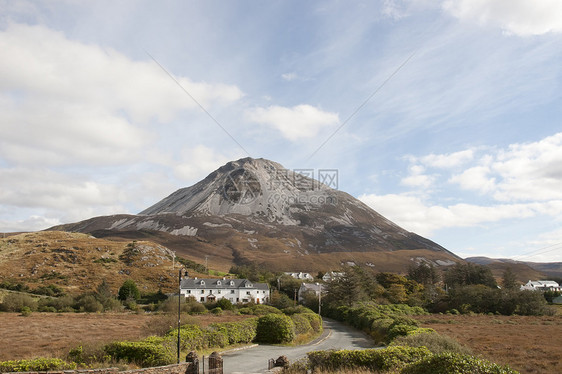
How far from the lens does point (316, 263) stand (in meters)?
183

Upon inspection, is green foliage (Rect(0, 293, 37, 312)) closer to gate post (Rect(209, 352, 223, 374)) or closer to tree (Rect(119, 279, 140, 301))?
tree (Rect(119, 279, 140, 301))

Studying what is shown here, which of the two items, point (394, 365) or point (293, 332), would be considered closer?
point (394, 365)

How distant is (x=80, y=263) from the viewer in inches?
4311

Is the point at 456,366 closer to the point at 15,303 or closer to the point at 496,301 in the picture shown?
the point at 15,303

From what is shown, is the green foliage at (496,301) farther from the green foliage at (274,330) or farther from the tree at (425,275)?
the green foliage at (274,330)

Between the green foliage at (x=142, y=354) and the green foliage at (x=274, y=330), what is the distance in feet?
47.2

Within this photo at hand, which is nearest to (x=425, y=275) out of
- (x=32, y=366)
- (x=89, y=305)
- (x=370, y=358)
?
(x=89, y=305)

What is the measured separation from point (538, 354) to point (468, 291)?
57.9 m

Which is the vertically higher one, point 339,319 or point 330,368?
point 330,368

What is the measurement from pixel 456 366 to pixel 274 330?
2403 centimetres

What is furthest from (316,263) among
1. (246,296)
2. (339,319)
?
(339,319)

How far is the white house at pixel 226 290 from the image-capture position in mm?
92188

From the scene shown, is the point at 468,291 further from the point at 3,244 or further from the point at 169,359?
the point at 3,244

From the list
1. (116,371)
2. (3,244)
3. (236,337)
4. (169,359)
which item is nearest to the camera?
(116,371)
